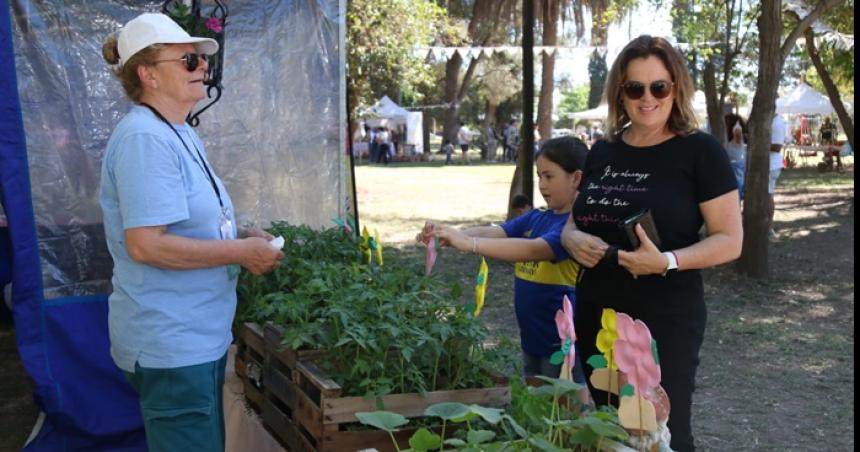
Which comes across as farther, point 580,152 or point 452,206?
point 452,206

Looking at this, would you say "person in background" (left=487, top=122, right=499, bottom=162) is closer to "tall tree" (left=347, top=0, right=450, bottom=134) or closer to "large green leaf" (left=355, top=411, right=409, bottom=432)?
"tall tree" (left=347, top=0, right=450, bottom=134)

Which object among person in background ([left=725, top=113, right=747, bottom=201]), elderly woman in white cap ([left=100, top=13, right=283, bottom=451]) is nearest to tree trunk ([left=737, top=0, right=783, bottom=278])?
person in background ([left=725, top=113, right=747, bottom=201])

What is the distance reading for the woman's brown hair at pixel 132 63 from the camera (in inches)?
95.3

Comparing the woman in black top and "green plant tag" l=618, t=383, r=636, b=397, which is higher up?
the woman in black top

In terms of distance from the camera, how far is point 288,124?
199 inches

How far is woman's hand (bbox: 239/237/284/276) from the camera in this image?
7.84 feet

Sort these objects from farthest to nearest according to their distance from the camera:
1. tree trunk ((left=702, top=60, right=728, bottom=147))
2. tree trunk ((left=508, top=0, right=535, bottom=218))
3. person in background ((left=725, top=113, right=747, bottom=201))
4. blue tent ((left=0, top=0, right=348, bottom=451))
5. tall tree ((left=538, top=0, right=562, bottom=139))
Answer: tall tree ((left=538, top=0, right=562, bottom=139)), tree trunk ((left=702, top=60, right=728, bottom=147)), person in background ((left=725, top=113, right=747, bottom=201)), tree trunk ((left=508, top=0, right=535, bottom=218)), blue tent ((left=0, top=0, right=348, bottom=451))

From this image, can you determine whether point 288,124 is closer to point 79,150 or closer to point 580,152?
point 79,150

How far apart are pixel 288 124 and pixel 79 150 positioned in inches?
46.3

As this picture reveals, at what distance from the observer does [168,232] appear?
2.35 m

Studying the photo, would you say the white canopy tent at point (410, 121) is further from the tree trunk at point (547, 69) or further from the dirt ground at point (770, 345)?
the dirt ground at point (770, 345)

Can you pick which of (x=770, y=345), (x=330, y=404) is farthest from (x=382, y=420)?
(x=770, y=345)

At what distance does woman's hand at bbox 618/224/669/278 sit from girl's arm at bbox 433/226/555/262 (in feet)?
1.99

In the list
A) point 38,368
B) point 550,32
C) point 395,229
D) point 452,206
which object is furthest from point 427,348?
point 550,32
